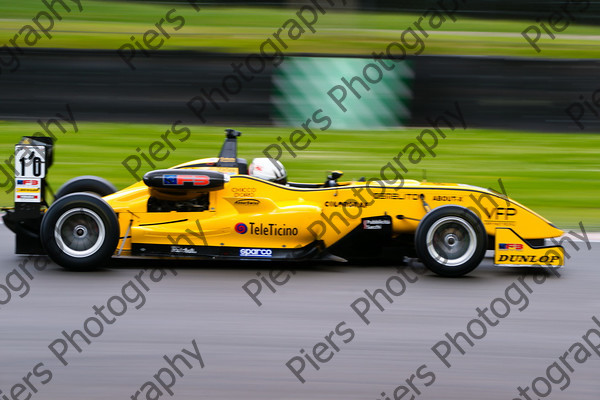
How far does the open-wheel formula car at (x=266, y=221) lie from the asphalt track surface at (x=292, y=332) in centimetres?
20

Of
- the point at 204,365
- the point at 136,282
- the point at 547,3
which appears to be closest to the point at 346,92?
the point at 136,282

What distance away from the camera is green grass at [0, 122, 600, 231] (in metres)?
11.7

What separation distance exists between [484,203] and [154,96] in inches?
321

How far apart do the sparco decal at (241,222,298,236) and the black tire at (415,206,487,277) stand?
3.54 feet

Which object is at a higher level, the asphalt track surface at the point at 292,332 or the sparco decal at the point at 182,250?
the sparco decal at the point at 182,250

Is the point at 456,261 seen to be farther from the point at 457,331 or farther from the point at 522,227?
the point at 457,331

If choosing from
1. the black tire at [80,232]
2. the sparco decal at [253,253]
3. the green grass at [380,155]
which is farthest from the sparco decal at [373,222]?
the green grass at [380,155]

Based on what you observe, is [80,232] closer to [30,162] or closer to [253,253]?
[30,162]

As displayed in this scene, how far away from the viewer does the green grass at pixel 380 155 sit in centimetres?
1167

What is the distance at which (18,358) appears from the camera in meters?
4.81

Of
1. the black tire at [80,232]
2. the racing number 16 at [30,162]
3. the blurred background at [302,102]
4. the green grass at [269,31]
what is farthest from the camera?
the green grass at [269,31]

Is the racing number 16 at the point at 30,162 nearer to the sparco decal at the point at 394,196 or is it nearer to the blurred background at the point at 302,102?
the sparco decal at the point at 394,196

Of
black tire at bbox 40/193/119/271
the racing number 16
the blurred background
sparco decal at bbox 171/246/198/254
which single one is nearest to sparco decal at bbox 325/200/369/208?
sparco decal at bbox 171/246/198/254

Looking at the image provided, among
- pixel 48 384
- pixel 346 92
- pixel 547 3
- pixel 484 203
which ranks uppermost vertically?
pixel 547 3
